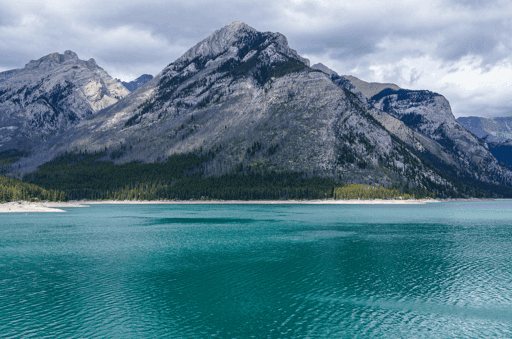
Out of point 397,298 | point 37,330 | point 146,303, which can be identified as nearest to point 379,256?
point 397,298

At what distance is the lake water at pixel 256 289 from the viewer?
3628 cm

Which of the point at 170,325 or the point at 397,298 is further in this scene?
the point at 397,298

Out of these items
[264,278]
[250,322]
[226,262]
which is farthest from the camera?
[226,262]

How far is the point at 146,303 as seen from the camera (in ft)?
143

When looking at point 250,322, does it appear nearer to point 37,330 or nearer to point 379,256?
point 37,330

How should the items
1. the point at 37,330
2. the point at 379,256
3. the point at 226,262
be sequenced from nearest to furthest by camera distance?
the point at 37,330
the point at 226,262
the point at 379,256

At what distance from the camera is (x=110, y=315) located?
39250 millimetres

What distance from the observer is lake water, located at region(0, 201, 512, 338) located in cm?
3628

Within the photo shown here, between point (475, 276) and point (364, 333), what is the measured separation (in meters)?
32.9

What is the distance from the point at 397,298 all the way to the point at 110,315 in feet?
113

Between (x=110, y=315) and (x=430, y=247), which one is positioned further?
(x=430, y=247)

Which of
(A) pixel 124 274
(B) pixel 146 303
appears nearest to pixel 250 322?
(B) pixel 146 303

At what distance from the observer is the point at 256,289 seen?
49.6 meters

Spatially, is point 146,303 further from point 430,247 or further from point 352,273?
point 430,247
